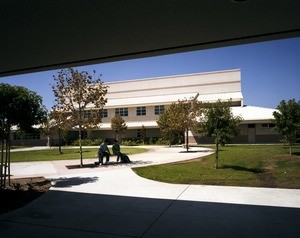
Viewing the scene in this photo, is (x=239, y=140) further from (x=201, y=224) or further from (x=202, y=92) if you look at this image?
(x=201, y=224)

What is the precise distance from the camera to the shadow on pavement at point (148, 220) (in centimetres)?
466

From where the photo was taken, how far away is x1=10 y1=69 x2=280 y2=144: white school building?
34.9 metres

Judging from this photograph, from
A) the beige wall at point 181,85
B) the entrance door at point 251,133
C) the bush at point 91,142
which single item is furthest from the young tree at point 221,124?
the beige wall at point 181,85

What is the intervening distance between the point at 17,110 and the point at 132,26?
247 inches

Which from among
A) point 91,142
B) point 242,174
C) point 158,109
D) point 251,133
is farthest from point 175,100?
point 242,174

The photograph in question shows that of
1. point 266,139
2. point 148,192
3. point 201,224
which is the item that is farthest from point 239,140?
point 201,224

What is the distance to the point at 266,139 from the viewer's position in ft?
112

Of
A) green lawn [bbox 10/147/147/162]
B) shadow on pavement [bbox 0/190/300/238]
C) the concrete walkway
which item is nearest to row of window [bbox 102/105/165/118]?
green lawn [bbox 10/147/147/162]

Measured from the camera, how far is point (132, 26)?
3996 millimetres

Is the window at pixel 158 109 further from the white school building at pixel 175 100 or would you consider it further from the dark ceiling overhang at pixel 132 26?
the dark ceiling overhang at pixel 132 26

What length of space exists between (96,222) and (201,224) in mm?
2056

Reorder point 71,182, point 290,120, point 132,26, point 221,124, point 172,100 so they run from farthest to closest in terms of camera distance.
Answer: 1. point 172,100
2. point 290,120
3. point 221,124
4. point 71,182
5. point 132,26

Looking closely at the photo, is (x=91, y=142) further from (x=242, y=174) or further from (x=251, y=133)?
(x=242, y=174)

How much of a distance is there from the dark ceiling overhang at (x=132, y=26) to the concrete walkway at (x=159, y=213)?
3300 mm
